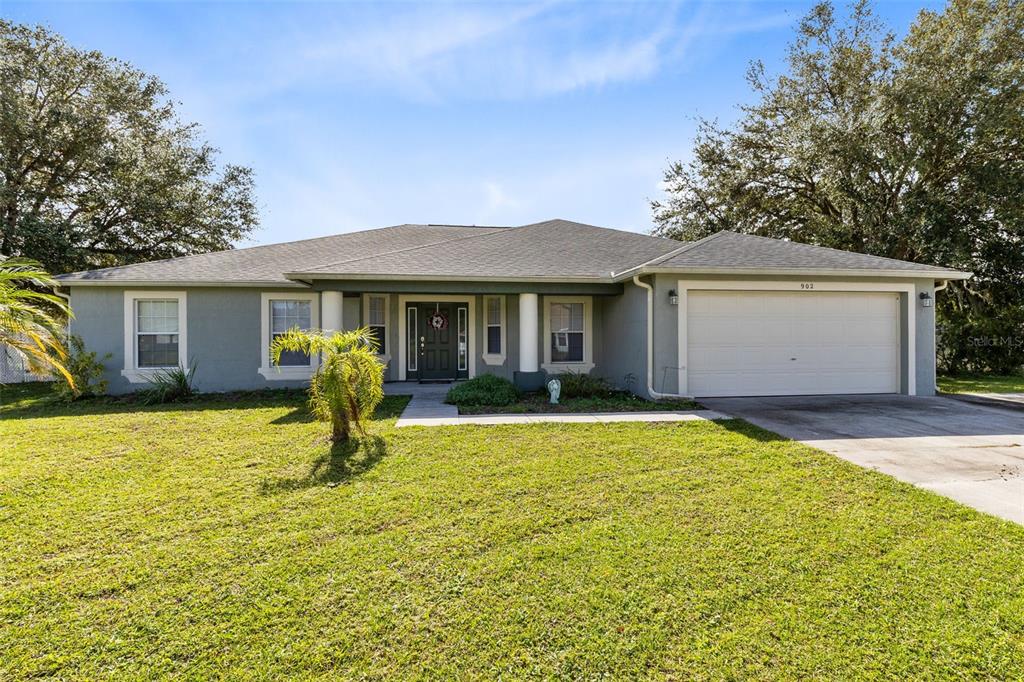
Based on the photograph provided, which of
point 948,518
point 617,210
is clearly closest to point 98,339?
point 948,518

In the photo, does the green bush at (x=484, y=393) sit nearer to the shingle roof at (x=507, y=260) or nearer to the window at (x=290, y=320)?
the shingle roof at (x=507, y=260)

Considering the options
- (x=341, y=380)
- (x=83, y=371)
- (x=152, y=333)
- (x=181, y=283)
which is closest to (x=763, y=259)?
(x=341, y=380)

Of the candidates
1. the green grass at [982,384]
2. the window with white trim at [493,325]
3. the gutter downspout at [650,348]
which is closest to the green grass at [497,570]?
the gutter downspout at [650,348]

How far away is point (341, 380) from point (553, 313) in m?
6.79

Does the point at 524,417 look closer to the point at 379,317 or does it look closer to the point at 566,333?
the point at 566,333

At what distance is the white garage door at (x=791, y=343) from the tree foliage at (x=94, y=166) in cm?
1925

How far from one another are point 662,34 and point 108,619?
1092 centimetres

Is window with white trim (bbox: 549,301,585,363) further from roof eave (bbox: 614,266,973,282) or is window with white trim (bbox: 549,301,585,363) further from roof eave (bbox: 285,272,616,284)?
roof eave (bbox: 614,266,973,282)

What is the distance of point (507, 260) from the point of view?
1052cm

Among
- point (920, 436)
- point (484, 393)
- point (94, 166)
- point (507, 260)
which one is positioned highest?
point (94, 166)

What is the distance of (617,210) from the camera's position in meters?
18.2

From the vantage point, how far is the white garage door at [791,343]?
9.10m

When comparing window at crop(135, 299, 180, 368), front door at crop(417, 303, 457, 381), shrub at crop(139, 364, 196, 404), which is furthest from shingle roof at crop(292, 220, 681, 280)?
window at crop(135, 299, 180, 368)

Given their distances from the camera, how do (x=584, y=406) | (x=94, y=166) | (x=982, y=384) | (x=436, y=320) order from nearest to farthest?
1. (x=584, y=406)
2. (x=436, y=320)
3. (x=982, y=384)
4. (x=94, y=166)
